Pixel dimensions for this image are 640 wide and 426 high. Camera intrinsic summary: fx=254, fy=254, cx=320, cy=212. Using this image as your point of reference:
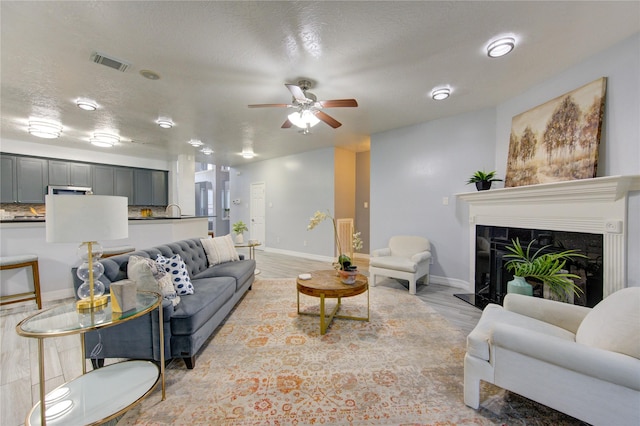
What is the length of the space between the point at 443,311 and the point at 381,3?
10.2 ft

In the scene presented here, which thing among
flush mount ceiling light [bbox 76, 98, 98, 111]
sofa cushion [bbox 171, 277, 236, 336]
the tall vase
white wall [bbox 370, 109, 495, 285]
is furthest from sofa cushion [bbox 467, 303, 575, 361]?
flush mount ceiling light [bbox 76, 98, 98, 111]

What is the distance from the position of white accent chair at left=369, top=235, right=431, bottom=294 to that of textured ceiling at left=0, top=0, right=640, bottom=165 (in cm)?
204

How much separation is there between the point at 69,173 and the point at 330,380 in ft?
23.9

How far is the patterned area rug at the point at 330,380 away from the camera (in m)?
1.51

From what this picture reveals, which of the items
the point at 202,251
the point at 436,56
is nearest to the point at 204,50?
the point at 436,56

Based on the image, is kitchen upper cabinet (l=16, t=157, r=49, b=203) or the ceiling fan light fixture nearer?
the ceiling fan light fixture

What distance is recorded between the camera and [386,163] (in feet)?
15.6

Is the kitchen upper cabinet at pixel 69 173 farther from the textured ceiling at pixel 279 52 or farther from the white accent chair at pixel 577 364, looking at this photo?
the white accent chair at pixel 577 364

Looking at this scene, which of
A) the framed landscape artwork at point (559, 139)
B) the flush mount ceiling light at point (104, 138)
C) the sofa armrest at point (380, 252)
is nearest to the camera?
the framed landscape artwork at point (559, 139)

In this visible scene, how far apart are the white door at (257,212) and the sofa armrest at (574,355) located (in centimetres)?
643

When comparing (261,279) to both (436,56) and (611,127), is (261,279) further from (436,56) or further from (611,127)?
(611,127)

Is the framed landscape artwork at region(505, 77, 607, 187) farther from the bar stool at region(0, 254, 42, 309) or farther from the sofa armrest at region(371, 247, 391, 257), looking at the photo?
the bar stool at region(0, 254, 42, 309)

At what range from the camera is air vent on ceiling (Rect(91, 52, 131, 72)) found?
2.28 metres

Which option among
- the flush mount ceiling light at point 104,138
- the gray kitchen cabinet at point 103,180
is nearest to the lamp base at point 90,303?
the flush mount ceiling light at point 104,138
